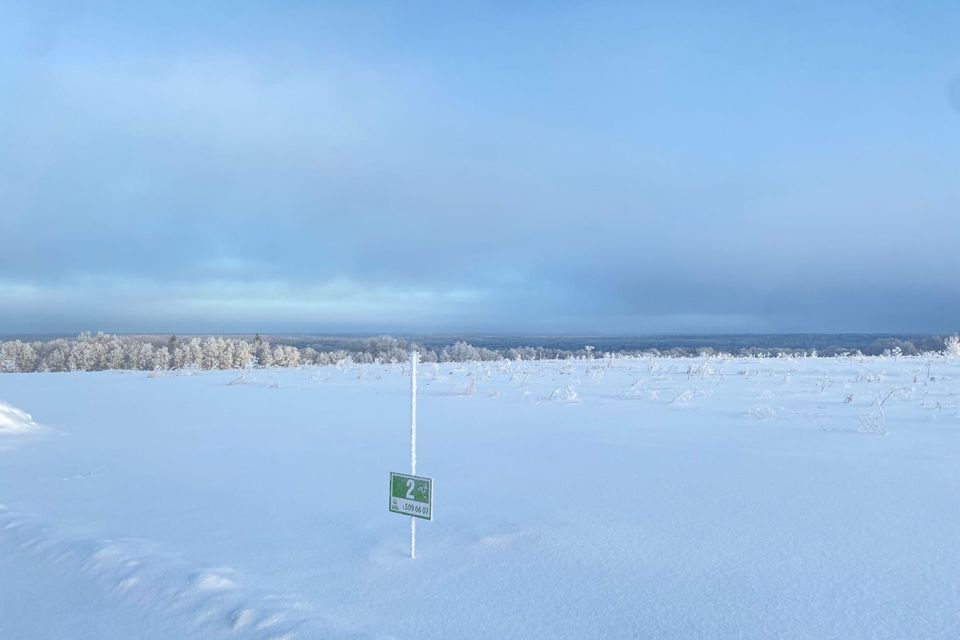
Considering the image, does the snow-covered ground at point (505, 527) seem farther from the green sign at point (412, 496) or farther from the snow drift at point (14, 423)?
the green sign at point (412, 496)

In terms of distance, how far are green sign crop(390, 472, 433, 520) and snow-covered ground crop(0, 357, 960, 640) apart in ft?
1.03

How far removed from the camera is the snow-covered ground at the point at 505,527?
329cm

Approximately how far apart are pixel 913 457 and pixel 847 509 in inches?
A: 80.9

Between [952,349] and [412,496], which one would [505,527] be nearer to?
[412,496]

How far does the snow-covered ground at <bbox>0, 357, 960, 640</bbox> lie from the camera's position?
10.8 ft

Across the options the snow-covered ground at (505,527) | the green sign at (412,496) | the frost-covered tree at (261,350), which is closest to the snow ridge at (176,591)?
the snow-covered ground at (505,527)

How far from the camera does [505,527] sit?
4566mm

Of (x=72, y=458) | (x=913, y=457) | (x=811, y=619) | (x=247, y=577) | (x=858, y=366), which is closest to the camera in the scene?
(x=811, y=619)

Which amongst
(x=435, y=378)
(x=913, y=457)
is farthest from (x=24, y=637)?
(x=435, y=378)

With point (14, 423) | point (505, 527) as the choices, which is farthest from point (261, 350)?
point (505, 527)

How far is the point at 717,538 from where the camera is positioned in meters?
4.16

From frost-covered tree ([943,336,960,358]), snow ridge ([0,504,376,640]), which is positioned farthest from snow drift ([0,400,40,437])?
frost-covered tree ([943,336,960,358])

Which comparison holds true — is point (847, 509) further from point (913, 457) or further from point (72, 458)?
point (72, 458)

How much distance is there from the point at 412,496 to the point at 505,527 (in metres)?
0.85
